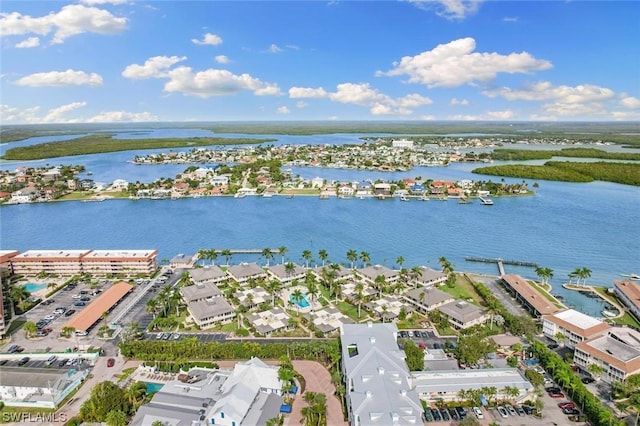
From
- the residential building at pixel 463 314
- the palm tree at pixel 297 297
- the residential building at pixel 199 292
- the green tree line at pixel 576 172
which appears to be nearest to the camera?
the residential building at pixel 463 314

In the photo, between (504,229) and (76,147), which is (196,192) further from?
(76,147)

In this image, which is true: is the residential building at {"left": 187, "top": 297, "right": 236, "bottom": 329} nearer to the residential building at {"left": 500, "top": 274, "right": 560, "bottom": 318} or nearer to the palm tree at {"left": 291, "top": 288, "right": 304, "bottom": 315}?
the palm tree at {"left": 291, "top": 288, "right": 304, "bottom": 315}

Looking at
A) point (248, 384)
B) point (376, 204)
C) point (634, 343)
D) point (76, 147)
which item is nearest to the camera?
point (248, 384)

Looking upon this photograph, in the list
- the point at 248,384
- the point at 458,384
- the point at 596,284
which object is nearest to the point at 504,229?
the point at 596,284

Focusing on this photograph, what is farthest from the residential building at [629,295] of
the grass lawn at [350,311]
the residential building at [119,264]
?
the residential building at [119,264]

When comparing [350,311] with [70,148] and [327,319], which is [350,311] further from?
[70,148]

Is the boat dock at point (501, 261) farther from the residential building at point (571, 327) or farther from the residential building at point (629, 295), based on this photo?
the residential building at point (571, 327)
